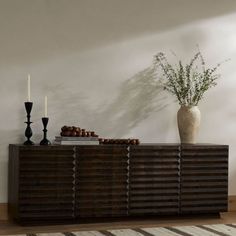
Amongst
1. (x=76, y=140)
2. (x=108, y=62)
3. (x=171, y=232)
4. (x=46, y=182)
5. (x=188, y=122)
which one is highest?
(x=108, y=62)

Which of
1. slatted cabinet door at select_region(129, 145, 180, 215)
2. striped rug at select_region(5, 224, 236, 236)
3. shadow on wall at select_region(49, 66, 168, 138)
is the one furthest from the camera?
shadow on wall at select_region(49, 66, 168, 138)

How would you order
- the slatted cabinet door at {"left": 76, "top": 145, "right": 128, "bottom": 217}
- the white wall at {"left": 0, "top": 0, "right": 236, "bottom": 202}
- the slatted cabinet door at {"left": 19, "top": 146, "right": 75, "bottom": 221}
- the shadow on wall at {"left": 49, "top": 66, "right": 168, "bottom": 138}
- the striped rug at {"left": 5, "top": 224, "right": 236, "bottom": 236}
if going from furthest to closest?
1. the shadow on wall at {"left": 49, "top": 66, "right": 168, "bottom": 138}
2. the white wall at {"left": 0, "top": 0, "right": 236, "bottom": 202}
3. the slatted cabinet door at {"left": 76, "top": 145, "right": 128, "bottom": 217}
4. the slatted cabinet door at {"left": 19, "top": 146, "right": 75, "bottom": 221}
5. the striped rug at {"left": 5, "top": 224, "right": 236, "bottom": 236}

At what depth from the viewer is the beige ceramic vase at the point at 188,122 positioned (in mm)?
5059

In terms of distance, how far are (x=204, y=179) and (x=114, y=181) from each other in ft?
2.84

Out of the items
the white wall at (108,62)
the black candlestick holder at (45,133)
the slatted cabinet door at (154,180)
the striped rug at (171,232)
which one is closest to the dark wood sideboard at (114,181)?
the slatted cabinet door at (154,180)

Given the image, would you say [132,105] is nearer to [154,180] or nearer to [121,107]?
[121,107]

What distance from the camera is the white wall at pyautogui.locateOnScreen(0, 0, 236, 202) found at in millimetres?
4848

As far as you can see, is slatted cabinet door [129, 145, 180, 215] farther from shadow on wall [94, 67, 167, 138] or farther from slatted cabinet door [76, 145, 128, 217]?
shadow on wall [94, 67, 167, 138]

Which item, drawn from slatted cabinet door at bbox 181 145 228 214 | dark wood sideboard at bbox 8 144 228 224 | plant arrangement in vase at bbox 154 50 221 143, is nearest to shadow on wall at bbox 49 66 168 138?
plant arrangement in vase at bbox 154 50 221 143

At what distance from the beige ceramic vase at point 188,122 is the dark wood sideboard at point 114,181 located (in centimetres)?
18

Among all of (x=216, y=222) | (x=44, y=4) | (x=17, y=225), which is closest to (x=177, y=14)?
(x=44, y=4)

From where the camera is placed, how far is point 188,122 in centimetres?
505

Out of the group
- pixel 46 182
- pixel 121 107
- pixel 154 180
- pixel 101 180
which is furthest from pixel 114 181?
pixel 121 107

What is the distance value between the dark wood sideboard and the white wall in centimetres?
46
